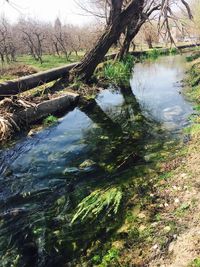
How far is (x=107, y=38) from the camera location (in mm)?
16344

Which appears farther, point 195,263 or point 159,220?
point 159,220

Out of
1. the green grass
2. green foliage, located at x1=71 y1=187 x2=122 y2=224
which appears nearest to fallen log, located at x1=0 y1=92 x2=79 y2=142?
green foliage, located at x1=71 y1=187 x2=122 y2=224

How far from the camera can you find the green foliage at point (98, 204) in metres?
5.00

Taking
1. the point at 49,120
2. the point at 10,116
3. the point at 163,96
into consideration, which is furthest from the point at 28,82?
the point at 163,96

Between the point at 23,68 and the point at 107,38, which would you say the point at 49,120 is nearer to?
the point at 107,38

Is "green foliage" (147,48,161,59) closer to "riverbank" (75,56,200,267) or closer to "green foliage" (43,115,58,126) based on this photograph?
"green foliage" (43,115,58,126)

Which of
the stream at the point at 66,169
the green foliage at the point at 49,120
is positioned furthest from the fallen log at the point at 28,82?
the stream at the point at 66,169

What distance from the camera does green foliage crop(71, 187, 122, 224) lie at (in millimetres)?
5000

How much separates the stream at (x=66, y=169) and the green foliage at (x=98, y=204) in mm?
175

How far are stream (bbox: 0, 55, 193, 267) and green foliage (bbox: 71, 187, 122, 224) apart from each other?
175 mm

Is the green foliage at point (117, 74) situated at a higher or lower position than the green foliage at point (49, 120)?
higher

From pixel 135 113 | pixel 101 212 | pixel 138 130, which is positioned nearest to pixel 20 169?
pixel 101 212

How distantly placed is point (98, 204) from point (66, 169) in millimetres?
1914

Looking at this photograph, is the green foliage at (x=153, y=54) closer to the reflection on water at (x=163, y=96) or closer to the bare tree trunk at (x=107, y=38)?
the reflection on water at (x=163, y=96)
